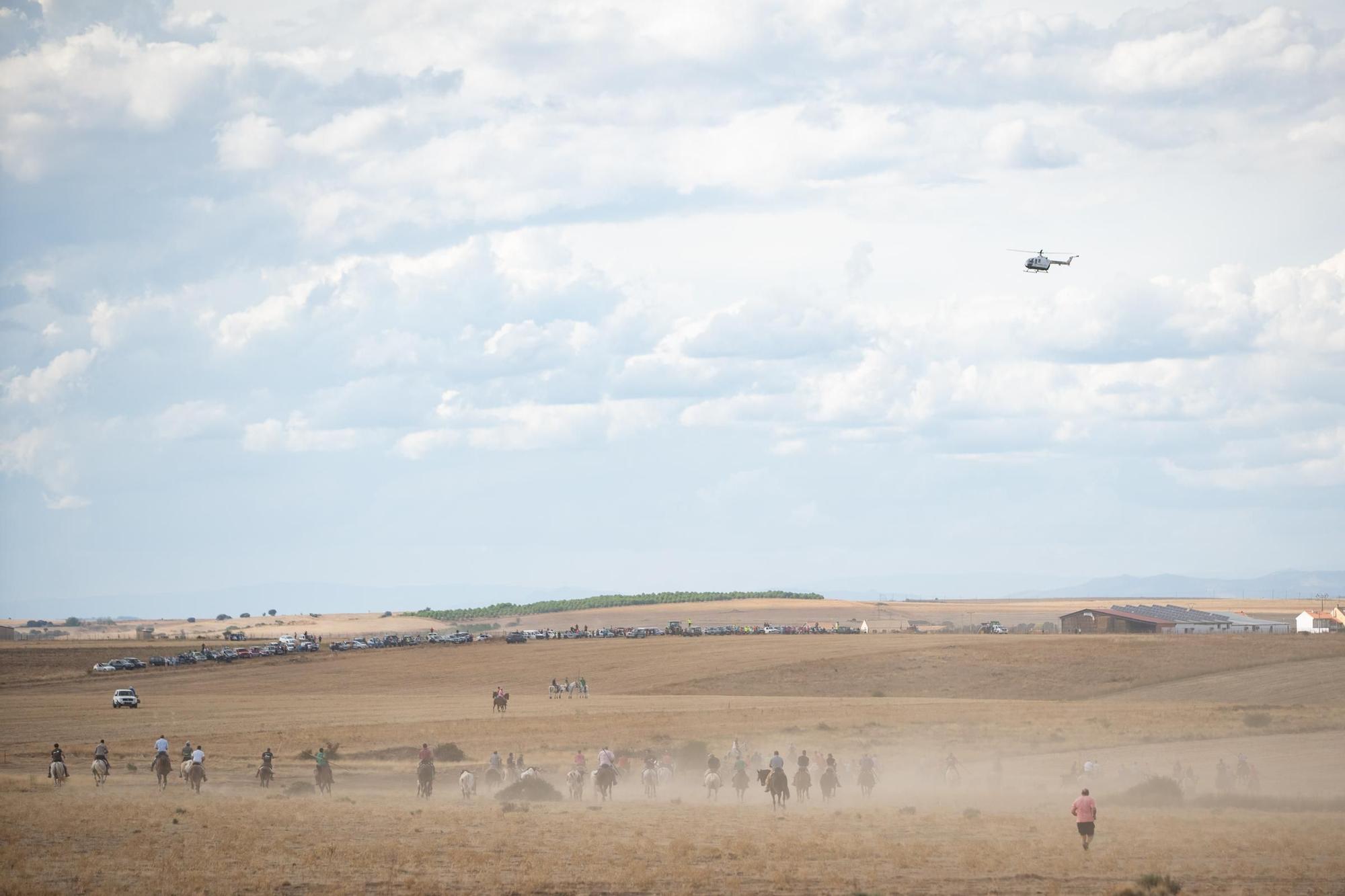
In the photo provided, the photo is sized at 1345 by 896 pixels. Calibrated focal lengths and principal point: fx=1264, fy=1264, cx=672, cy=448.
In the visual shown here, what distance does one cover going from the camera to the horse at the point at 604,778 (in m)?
45.0

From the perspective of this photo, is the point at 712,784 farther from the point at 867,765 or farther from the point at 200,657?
the point at 200,657

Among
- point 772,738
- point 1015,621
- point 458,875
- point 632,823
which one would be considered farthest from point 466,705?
point 1015,621

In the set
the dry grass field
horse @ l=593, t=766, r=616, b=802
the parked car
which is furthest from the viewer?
the parked car

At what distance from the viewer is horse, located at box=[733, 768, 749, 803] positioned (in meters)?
45.6

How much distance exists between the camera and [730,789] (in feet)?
161

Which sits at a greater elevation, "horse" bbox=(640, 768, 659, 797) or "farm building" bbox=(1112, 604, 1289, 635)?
"farm building" bbox=(1112, 604, 1289, 635)

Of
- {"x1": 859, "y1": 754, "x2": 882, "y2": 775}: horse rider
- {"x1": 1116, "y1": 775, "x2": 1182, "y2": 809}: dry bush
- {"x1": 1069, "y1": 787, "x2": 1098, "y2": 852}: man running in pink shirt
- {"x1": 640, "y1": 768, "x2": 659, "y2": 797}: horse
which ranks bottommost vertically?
{"x1": 1116, "y1": 775, "x2": 1182, "y2": 809}: dry bush

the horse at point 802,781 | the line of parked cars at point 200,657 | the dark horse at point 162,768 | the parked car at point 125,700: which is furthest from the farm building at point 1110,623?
the dark horse at point 162,768

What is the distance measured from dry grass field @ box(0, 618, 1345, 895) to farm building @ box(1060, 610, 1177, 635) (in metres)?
24.2

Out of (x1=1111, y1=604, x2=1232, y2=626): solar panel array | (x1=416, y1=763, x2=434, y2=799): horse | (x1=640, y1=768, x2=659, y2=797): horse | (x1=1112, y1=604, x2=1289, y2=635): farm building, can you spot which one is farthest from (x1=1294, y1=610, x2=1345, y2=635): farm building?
(x1=416, y1=763, x2=434, y2=799): horse

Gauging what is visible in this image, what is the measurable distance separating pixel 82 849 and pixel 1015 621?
17863 centimetres

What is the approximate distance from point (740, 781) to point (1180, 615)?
103757mm

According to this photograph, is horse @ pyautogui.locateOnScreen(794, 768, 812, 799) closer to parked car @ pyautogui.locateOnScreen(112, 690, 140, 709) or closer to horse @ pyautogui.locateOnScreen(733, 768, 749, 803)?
horse @ pyautogui.locateOnScreen(733, 768, 749, 803)

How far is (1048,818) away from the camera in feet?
131
